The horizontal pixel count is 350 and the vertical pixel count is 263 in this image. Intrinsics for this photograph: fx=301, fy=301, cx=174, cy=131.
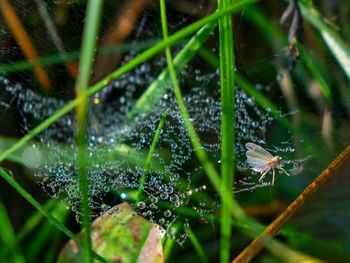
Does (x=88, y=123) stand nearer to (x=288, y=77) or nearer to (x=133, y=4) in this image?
(x=133, y=4)

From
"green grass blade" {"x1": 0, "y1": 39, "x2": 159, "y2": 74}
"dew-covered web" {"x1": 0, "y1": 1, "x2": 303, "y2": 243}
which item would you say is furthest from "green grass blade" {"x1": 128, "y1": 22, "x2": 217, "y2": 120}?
"green grass blade" {"x1": 0, "y1": 39, "x2": 159, "y2": 74}

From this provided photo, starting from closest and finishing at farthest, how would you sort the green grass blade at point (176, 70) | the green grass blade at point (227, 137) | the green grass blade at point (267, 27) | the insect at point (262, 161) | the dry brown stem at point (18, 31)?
the green grass blade at point (227, 137)
the insect at point (262, 161)
the dry brown stem at point (18, 31)
the green grass blade at point (176, 70)
the green grass blade at point (267, 27)

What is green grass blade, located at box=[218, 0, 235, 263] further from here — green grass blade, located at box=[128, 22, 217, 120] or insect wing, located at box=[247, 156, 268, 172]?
green grass blade, located at box=[128, 22, 217, 120]

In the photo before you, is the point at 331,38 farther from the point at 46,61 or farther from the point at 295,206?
the point at 46,61

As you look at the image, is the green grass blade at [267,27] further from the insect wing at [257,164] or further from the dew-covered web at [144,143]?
the insect wing at [257,164]

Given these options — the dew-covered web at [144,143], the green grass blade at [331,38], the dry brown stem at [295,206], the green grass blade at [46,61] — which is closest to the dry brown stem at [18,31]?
the green grass blade at [46,61]

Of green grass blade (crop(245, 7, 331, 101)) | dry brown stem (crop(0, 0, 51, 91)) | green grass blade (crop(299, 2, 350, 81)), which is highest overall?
green grass blade (crop(245, 7, 331, 101))

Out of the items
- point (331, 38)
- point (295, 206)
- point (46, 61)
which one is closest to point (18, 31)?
point (46, 61)
